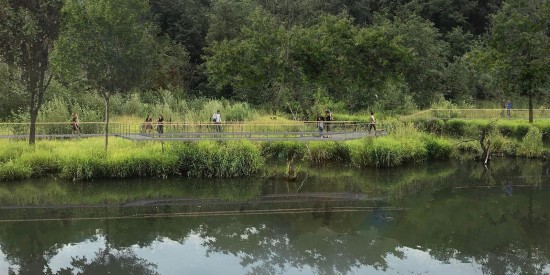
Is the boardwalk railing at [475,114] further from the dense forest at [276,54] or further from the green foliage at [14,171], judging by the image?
the green foliage at [14,171]

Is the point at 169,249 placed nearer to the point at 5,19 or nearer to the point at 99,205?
the point at 99,205

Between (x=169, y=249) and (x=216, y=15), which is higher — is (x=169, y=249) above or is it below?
below

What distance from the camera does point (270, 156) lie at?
24.3 m

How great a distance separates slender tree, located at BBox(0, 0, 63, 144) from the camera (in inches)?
808

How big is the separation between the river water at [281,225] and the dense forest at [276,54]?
19.4 ft

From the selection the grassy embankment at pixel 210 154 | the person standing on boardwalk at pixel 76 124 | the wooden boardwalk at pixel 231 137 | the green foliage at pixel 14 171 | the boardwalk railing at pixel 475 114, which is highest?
the boardwalk railing at pixel 475 114

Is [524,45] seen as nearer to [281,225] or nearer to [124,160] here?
[281,225]

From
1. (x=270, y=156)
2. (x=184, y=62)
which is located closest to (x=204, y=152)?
(x=270, y=156)

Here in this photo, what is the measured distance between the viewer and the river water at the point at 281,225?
1234 centimetres

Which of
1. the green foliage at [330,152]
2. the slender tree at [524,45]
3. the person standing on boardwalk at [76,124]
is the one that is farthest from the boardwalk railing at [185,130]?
the slender tree at [524,45]

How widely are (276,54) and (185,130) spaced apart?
886 centimetres

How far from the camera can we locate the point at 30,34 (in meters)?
20.7

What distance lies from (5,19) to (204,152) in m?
9.95

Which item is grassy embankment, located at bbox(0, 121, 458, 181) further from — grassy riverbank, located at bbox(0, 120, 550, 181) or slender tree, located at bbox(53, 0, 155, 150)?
slender tree, located at bbox(53, 0, 155, 150)
